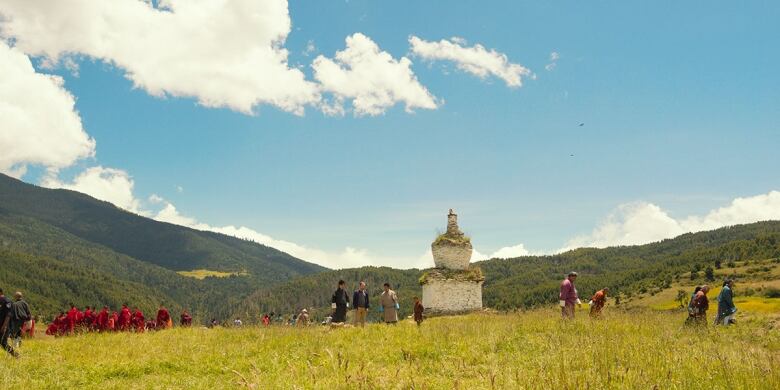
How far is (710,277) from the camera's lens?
87750 millimetres

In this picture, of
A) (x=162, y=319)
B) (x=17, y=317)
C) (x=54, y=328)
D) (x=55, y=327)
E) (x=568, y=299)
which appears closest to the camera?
(x=17, y=317)

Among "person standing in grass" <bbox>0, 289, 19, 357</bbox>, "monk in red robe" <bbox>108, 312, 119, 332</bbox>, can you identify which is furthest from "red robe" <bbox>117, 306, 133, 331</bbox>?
"person standing in grass" <bbox>0, 289, 19, 357</bbox>

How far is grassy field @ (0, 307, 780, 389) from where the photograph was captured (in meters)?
6.62

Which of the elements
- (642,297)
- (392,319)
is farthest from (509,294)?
(392,319)

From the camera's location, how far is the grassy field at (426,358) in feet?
21.7

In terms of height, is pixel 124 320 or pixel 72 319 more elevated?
pixel 124 320

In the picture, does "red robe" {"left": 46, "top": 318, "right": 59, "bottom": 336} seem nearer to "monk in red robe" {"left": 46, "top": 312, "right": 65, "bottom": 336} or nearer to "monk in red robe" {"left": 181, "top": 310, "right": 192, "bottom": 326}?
"monk in red robe" {"left": 46, "top": 312, "right": 65, "bottom": 336}

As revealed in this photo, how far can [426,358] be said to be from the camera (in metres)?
10.1

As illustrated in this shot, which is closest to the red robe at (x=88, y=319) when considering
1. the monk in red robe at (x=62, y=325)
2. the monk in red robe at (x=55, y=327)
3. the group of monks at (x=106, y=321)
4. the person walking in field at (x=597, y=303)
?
the group of monks at (x=106, y=321)

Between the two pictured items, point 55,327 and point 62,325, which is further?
point 55,327

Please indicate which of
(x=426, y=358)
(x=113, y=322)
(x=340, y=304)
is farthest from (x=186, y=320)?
(x=426, y=358)

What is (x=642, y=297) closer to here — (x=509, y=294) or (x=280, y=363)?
(x=509, y=294)

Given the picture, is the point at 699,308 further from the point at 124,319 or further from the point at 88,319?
the point at 88,319

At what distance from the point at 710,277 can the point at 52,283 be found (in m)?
207
